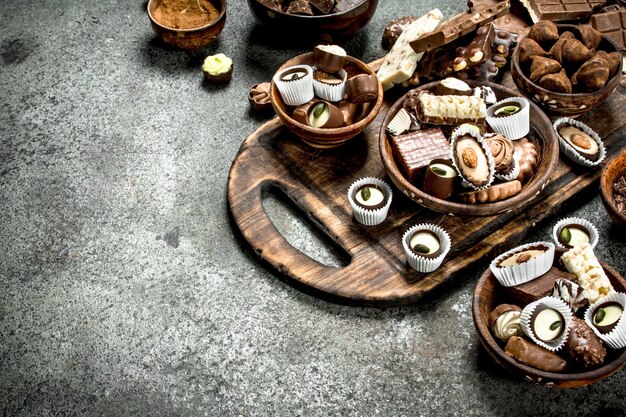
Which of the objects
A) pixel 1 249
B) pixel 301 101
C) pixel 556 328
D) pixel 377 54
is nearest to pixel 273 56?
pixel 377 54

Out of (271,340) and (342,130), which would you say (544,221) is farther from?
(271,340)

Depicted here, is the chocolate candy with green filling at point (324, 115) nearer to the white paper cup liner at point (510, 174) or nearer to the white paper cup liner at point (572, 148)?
the white paper cup liner at point (510, 174)

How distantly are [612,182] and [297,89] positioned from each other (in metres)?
1.36

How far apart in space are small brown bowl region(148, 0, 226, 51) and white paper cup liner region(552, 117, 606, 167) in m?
1.82

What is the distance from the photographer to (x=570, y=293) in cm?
232

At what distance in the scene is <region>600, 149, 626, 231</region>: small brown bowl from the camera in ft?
8.71

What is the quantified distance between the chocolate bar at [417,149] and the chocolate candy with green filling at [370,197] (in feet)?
0.44

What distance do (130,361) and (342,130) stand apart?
1257mm

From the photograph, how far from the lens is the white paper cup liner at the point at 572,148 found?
2902mm

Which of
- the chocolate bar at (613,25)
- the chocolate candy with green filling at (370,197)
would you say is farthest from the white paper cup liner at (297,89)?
the chocolate bar at (613,25)

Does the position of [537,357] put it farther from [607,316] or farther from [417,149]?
[417,149]

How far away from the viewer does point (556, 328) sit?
2.25m

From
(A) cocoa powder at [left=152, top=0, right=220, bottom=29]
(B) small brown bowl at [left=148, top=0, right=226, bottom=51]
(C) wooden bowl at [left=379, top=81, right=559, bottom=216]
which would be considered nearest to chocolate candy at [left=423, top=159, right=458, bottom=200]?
(C) wooden bowl at [left=379, top=81, right=559, bottom=216]

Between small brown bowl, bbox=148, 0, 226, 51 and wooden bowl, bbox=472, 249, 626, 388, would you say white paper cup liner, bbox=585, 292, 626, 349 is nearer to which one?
wooden bowl, bbox=472, 249, 626, 388
